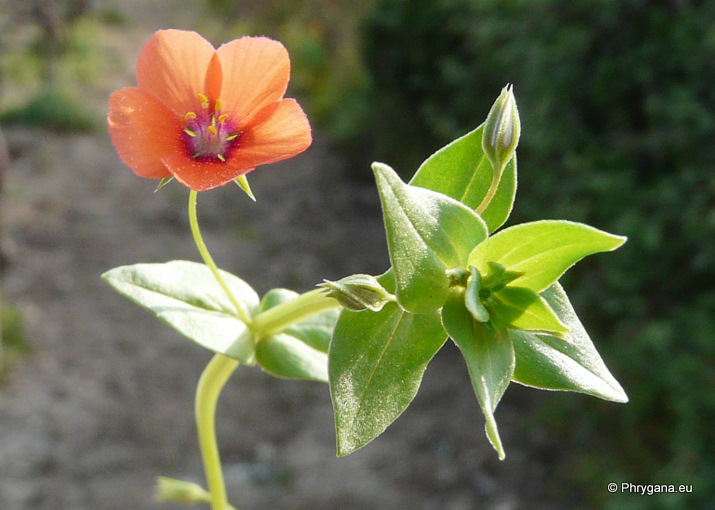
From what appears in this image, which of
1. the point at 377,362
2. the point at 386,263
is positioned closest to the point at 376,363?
the point at 377,362

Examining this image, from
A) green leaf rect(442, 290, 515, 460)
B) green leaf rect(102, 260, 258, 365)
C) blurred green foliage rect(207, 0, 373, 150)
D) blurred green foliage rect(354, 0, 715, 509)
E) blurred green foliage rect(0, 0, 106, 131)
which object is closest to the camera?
green leaf rect(442, 290, 515, 460)

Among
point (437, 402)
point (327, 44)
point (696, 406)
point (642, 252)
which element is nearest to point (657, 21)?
point (642, 252)

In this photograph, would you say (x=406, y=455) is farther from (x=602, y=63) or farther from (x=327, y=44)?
(x=327, y=44)

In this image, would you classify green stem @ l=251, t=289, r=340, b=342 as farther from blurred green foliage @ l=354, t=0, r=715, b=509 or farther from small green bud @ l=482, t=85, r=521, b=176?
blurred green foliage @ l=354, t=0, r=715, b=509

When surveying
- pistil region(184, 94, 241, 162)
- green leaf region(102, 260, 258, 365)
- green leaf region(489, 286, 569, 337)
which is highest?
pistil region(184, 94, 241, 162)

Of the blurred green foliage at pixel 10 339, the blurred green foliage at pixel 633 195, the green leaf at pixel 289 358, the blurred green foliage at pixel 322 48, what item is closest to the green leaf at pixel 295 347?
the green leaf at pixel 289 358

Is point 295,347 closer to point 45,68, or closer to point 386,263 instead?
point 386,263

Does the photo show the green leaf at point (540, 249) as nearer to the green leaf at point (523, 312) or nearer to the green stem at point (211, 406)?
the green leaf at point (523, 312)

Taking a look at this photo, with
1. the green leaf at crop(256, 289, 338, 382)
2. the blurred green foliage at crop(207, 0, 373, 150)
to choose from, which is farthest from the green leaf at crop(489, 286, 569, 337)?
the blurred green foliage at crop(207, 0, 373, 150)
